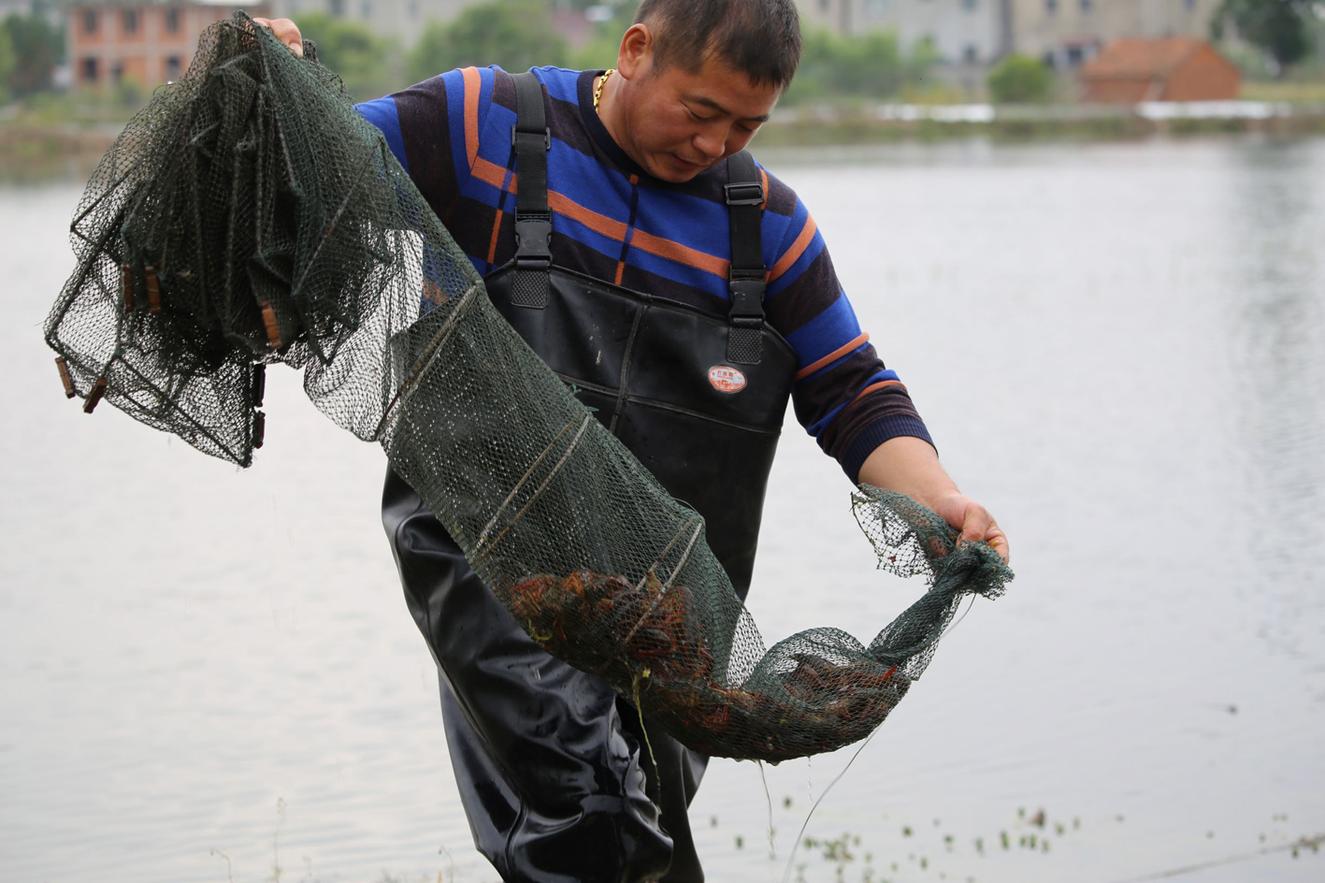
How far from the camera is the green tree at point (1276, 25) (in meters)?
92.4

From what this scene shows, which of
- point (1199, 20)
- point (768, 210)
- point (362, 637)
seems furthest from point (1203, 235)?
point (1199, 20)

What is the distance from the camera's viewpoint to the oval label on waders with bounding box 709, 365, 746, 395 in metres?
3.58

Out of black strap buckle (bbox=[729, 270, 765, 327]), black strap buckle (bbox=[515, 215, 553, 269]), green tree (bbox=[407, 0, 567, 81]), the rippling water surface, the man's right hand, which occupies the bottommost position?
green tree (bbox=[407, 0, 567, 81])

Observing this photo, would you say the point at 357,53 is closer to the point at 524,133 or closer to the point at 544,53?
the point at 544,53

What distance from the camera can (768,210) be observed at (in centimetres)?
364

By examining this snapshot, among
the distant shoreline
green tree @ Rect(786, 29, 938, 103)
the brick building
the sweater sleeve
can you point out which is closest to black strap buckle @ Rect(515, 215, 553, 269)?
the sweater sleeve

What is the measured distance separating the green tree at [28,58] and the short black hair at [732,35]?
290ft

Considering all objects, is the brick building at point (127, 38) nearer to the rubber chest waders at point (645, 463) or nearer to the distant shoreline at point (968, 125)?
the distant shoreline at point (968, 125)

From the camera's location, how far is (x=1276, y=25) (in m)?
92.4

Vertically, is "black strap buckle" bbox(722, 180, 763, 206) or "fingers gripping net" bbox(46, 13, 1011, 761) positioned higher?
"black strap buckle" bbox(722, 180, 763, 206)

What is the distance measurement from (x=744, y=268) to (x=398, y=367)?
0.68 meters

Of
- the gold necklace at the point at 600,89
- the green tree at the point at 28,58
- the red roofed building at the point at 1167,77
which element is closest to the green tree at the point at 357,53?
the green tree at the point at 28,58

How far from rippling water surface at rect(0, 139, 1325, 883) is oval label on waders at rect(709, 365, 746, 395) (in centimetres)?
225

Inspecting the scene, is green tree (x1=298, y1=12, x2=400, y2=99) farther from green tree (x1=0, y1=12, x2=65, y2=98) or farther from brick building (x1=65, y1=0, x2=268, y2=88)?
green tree (x1=0, y1=12, x2=65, y2=98)
